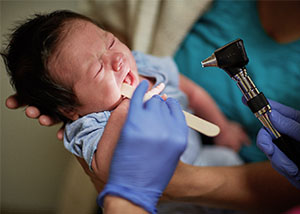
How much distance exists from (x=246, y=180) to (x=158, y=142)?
16.8 inches

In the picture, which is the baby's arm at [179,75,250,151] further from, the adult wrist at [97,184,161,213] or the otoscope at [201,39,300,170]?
the adult wrist at [97,184,161,213]

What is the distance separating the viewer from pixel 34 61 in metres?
0.75

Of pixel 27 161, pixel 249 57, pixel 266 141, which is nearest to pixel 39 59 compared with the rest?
pixel 266 141

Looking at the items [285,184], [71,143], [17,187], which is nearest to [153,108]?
[71,143]

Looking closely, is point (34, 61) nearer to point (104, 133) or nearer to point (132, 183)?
point (104, 133)

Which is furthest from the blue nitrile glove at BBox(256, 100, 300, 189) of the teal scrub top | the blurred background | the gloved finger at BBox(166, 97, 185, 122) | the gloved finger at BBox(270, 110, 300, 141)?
the blurred background

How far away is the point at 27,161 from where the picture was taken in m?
1.86

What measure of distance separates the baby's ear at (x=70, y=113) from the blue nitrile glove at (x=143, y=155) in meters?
0.32

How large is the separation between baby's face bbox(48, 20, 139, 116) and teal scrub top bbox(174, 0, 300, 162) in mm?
526

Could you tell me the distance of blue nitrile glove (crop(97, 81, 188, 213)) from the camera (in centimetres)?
52

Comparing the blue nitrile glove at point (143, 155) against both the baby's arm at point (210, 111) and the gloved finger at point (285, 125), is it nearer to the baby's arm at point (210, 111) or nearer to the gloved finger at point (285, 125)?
the gloved finger at point (285, 125)

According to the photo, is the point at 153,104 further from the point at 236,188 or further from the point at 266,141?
the point at 236,188

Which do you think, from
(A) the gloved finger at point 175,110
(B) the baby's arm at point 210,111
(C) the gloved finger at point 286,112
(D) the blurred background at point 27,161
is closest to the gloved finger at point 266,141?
A: (C) the gloved finger at point 286,112

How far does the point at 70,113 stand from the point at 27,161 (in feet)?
4.06
